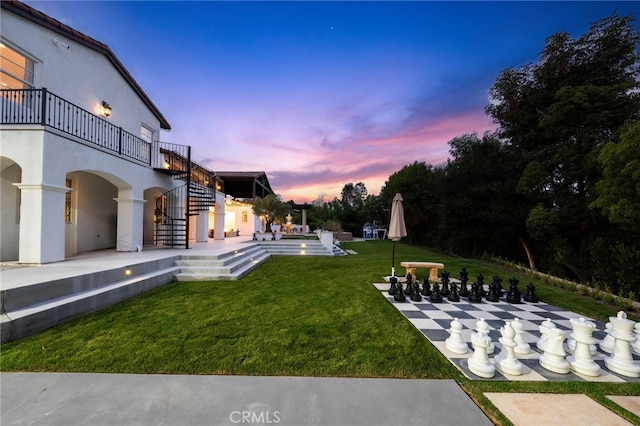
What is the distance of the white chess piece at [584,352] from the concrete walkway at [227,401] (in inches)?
55.8

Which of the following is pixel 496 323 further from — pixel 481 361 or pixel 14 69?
pixel 14 69

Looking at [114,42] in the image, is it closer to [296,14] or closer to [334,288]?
[296,14]

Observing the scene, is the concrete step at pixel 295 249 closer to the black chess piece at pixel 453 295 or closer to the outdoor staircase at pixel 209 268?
the outdoor staircase at pixel 209 268

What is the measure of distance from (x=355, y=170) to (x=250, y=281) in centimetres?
2234

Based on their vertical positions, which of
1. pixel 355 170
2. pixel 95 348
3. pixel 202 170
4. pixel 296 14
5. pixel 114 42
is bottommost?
pixel 95 348

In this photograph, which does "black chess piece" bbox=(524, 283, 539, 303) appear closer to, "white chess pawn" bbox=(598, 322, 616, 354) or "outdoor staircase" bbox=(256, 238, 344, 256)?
"white chess pawn" bbox=(598, 322, 616, 354)

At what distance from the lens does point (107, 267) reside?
5.00m

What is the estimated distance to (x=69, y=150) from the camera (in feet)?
19.0

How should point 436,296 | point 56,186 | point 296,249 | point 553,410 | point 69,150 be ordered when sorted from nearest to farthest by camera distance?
1. point 553,410
2. point 436,296
3. point 56,186
4. point 69,150
5. point 296,249

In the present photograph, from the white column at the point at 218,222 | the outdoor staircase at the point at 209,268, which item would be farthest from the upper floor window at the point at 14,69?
the white column at the point at 218,222

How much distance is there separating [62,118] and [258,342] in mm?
8626

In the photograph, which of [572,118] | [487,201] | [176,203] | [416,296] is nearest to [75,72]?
[176,203]

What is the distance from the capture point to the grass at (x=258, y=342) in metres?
2.42

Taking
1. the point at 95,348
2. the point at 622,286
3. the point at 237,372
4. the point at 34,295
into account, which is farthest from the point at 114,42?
the point at 622,286
